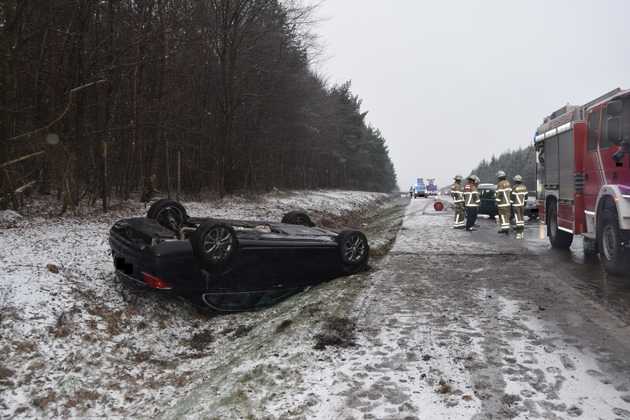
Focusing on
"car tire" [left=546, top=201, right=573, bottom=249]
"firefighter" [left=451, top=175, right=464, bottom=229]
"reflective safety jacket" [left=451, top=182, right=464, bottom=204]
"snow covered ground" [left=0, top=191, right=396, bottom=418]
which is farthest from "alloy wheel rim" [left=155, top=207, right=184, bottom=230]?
"reflective safety jacket" [left=451, top=182, right=464, bottom=204]

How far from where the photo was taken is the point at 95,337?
4.79 metres

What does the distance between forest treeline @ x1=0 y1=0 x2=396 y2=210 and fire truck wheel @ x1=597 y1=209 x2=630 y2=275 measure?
969cm

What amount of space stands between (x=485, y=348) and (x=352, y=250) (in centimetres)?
312

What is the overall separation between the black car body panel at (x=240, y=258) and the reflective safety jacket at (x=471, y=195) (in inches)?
361

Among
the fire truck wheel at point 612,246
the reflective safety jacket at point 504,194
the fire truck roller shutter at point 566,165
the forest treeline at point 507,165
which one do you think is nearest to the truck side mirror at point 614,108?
the fire truck wheel at point 612,246

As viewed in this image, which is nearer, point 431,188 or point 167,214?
point 167,214

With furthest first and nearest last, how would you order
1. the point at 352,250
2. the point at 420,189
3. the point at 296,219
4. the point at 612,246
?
the point at 420,189 < the point at 296,219 < the point at 612,246 < the point at 352,250

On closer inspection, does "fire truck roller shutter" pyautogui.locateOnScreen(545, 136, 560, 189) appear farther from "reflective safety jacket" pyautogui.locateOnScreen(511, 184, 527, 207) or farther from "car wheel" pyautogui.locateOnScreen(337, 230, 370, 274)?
"car wheel" pyautogui.locateOnScreen(337, 230, 370, 274)

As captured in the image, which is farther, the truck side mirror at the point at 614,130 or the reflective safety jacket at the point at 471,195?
the reflective safety jacket at the point at 471,195

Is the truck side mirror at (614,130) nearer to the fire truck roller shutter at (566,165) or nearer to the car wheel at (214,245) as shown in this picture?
the fire truck roller shutter at (566,165)

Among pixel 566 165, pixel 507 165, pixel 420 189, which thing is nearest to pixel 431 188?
pixel 420 189

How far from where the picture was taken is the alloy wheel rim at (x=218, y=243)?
5.40 metres

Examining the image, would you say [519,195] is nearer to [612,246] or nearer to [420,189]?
[612,246]

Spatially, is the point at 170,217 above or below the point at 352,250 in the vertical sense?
above
